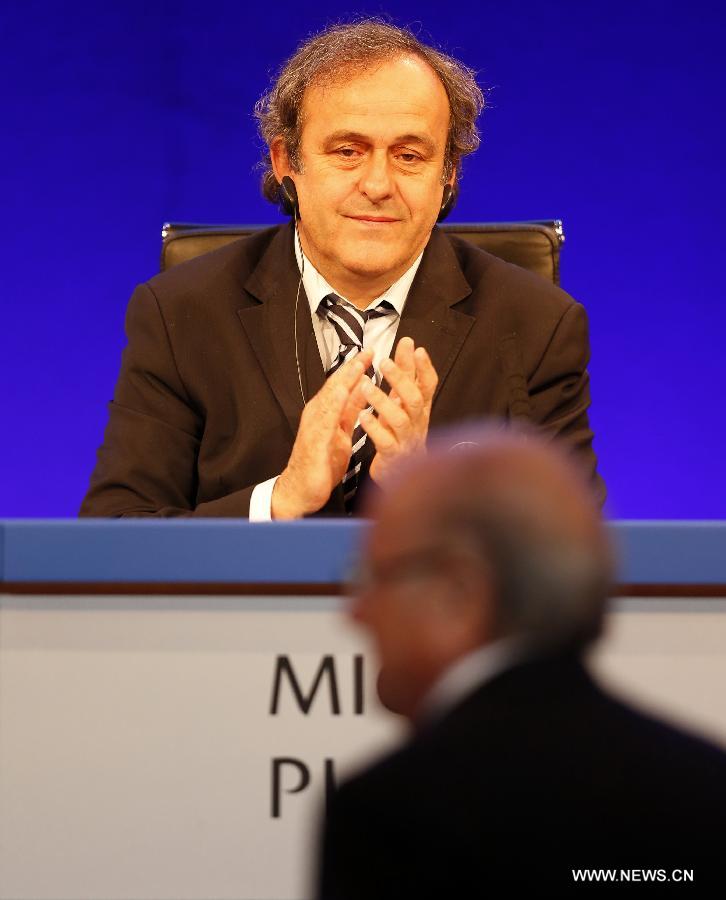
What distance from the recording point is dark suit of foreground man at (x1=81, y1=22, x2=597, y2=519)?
6.08 ft

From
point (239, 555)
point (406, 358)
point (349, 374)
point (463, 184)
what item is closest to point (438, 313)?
point (406, 358)

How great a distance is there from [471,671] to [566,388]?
145 cm

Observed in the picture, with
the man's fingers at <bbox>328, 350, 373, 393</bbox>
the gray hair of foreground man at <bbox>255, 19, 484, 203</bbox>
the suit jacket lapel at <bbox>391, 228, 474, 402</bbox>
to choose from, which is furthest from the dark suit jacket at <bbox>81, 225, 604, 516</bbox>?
the man's fingers at <bbox>328, 350, 373, 393</bbox>

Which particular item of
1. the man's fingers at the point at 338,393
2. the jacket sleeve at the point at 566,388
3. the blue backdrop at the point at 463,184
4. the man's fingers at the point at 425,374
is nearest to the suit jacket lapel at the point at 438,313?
the jacket sleeve at the point at 566,388

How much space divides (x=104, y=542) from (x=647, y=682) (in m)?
0.44

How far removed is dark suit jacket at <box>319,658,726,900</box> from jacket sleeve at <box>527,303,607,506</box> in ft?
4.30

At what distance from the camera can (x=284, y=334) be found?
1901 millimetres

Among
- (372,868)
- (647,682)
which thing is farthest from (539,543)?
(647,682)

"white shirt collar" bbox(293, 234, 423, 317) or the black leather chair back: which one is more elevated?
the black leather chair back

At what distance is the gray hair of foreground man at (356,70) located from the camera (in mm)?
1912

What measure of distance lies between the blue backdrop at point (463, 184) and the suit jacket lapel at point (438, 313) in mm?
→ 1269

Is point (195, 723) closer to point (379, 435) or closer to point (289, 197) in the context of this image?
point (379, 435)
